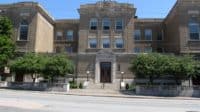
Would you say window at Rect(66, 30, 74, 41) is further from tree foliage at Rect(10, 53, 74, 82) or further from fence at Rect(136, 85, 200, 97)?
fence at Rect(136, 85, 200, 97)

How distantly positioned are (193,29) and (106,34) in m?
14.0

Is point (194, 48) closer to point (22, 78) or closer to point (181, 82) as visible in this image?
point (181, 82)

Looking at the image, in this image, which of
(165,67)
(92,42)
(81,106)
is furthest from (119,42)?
(81,106)

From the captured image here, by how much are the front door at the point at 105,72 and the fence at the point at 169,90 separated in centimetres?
1147

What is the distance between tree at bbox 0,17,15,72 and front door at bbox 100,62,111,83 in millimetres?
14104

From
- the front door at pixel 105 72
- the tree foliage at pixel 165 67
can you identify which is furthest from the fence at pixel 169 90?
the front door at pixel 105 72

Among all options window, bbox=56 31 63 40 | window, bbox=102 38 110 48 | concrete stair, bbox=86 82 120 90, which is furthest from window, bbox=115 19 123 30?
window, bbox=56 31 63 40

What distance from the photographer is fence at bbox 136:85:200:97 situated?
34.2 meters

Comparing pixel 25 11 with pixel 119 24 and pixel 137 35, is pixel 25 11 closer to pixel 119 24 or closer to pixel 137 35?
pixel 119 24

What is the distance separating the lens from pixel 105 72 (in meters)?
46.0

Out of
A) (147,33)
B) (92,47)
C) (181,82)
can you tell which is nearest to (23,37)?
(92,47)

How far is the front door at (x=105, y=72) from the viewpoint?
4588 centimetres

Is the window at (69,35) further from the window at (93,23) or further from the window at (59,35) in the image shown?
the window at (93,23)

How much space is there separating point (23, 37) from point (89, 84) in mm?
14082
